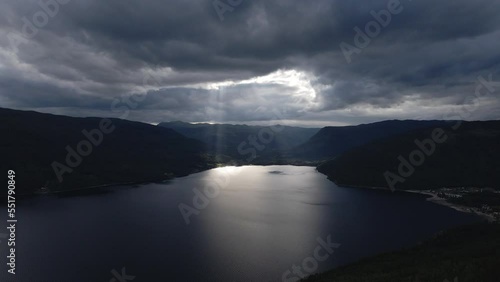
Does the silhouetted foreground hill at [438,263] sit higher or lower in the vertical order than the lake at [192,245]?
higher

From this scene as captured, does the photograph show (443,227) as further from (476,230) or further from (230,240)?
(230,240)

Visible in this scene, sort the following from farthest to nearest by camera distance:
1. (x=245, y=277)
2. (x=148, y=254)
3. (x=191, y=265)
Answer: (x=148, y=254) → (x=191, y=265) → (x=245, y=277)

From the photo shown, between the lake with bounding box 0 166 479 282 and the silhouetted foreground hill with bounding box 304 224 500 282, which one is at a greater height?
the silhouetted foreground hill with bounding box 304 224 500 282

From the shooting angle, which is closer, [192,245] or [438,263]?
[438,263]

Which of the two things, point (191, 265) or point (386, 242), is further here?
point (386, 242)

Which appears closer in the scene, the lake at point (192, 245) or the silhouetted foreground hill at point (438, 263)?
the silhouetted foreground hill at point (438, 263)

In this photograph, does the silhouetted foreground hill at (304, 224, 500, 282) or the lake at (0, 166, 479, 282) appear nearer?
the silhouetted foreground hill at (304, 224, 500, 282)

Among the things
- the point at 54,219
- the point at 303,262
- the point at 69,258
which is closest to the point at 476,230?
the point at 303,262

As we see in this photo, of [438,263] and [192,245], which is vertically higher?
[438,263]
